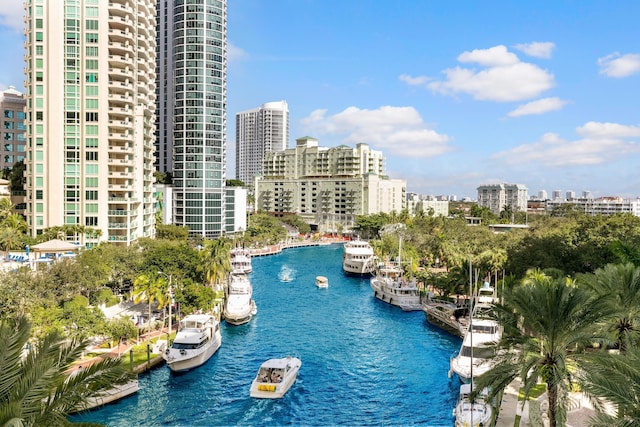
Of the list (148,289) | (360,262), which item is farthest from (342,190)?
(148,289)

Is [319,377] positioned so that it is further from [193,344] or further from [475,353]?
[475,353]

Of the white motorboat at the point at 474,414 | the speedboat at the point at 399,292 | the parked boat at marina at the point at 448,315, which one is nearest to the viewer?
the white motorboat at the point at 474,414

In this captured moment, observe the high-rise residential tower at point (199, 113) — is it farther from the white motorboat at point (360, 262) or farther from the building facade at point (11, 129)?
the white motorboat at point (360, 262)

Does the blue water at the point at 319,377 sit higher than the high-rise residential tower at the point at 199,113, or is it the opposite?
the high-rise residential tower at the point at 199,113

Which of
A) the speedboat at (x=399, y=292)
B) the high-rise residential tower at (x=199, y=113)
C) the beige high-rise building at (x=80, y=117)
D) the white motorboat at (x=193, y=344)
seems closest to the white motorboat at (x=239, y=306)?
the white motorboat at (x=193, y=344)

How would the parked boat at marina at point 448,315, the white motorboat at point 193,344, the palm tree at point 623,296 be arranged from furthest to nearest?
the parked boat at marina at point 448,315 < the white motorboat at point 193,344 < the palm tree at point 623,296

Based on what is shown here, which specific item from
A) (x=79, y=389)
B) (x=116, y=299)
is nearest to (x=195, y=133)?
(x=116, y=299)
